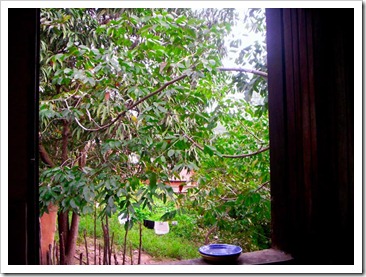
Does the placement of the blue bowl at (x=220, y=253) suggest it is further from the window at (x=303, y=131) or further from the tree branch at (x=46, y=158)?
the tree branch at (x=46, y=158)

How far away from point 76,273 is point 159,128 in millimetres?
1007

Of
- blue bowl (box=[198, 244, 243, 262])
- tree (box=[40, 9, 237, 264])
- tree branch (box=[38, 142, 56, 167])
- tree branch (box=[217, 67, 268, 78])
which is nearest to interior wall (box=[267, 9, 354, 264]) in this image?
blue bowl (box=[198, 244, 243, 262])

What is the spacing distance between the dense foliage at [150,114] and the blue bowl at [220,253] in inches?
21.7

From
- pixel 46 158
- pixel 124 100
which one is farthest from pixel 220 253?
pixel 46 158

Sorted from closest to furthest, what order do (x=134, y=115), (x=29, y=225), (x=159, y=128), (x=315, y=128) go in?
(x=29, y=225)
(x=315, y=128)
(x=159, y=128)
(x=134, y=115)

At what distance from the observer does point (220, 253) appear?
0.89 m

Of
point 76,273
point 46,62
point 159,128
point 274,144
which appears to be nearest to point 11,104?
point 76,273

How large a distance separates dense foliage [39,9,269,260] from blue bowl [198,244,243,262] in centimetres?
55

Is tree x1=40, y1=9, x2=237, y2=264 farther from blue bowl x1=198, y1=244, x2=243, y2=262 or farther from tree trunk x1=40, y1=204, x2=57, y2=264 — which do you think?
blue bowl x1=198, y1=244, x2=243, y2=262

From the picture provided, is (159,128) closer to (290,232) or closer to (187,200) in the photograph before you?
(187,200)

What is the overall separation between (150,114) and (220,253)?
0.92 m

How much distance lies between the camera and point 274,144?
0.91 metres

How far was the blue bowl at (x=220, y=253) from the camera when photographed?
0.84 meters

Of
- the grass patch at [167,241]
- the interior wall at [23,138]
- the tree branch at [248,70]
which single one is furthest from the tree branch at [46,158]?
the interior wall at [23,138]
